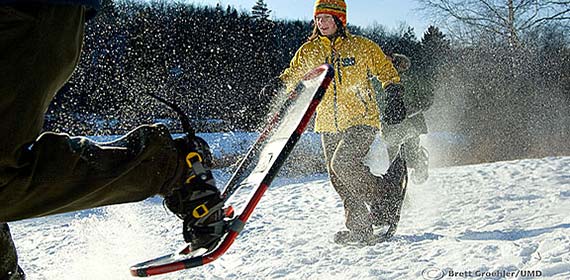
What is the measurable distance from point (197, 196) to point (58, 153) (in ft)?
1.57

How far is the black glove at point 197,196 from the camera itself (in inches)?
76.7

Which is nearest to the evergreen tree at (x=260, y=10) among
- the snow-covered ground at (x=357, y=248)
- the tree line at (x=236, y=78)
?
the tree line at (x=236, y=78)

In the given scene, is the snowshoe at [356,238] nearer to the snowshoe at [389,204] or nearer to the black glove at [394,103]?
the snowshoe at [389,204]

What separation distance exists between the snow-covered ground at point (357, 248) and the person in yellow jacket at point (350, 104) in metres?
0.34

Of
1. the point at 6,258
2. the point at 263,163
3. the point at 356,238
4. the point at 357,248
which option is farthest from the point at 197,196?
the point at 356,238

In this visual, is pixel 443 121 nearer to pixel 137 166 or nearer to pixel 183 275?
pixel 183 275

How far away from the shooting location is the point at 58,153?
5.62 ft

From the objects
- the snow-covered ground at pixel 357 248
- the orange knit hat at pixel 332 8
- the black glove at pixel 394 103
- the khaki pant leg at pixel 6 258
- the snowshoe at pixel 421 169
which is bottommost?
the snow-covered ground at pixel 357 248

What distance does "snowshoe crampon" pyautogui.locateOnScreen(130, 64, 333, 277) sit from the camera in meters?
2.08

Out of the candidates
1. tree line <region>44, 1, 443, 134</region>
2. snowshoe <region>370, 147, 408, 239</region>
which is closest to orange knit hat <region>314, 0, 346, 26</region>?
snowshoe <region>370, 147, 408, 239</region>

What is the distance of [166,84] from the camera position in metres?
15.7

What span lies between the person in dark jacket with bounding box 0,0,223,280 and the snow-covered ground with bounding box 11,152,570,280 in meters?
1.56

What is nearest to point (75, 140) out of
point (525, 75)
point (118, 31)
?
point (118, 31)

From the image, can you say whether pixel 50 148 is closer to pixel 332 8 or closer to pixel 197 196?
pixel 197 196
